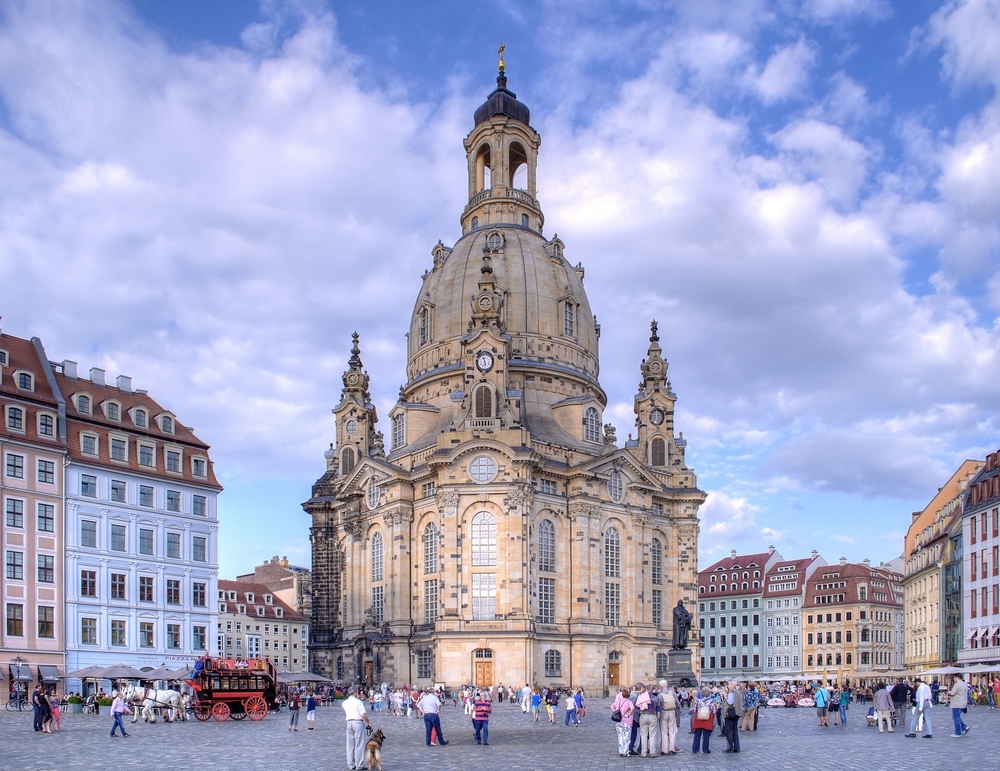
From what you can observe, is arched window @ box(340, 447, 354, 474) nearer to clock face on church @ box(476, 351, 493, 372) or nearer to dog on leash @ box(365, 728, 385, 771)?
clock face on church @ box(476, 351, 493, 372)

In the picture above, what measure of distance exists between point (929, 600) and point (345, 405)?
55.9m

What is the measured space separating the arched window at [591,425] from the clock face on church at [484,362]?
11374mm

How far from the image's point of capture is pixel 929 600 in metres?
103

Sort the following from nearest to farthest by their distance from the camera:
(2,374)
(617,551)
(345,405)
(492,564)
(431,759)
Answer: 1. (431,759)
2. (2,374)
3. (492,564)
4. (617,551)
5. (345,405)

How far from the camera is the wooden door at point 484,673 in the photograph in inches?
3253

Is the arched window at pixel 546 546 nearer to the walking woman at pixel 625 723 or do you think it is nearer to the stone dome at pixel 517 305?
the stone dome at pixel 517 305

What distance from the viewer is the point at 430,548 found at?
90.2 metres

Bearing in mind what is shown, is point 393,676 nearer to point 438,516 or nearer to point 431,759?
point 438,516

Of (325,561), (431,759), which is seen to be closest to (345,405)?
(325,561)

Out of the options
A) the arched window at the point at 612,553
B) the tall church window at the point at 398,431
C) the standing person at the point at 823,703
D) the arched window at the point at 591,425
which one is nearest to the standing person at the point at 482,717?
the standing person at the point at 823,703

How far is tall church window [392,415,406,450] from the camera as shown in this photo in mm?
98125

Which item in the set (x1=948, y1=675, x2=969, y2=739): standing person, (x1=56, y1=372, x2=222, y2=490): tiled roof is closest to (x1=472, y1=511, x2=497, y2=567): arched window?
(x1=56, y1=372, x2=222, y2=490): tiled roof

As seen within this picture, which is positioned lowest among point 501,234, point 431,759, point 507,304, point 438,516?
point 431,759

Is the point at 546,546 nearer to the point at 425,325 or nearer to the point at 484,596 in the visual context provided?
the point at 484,596
